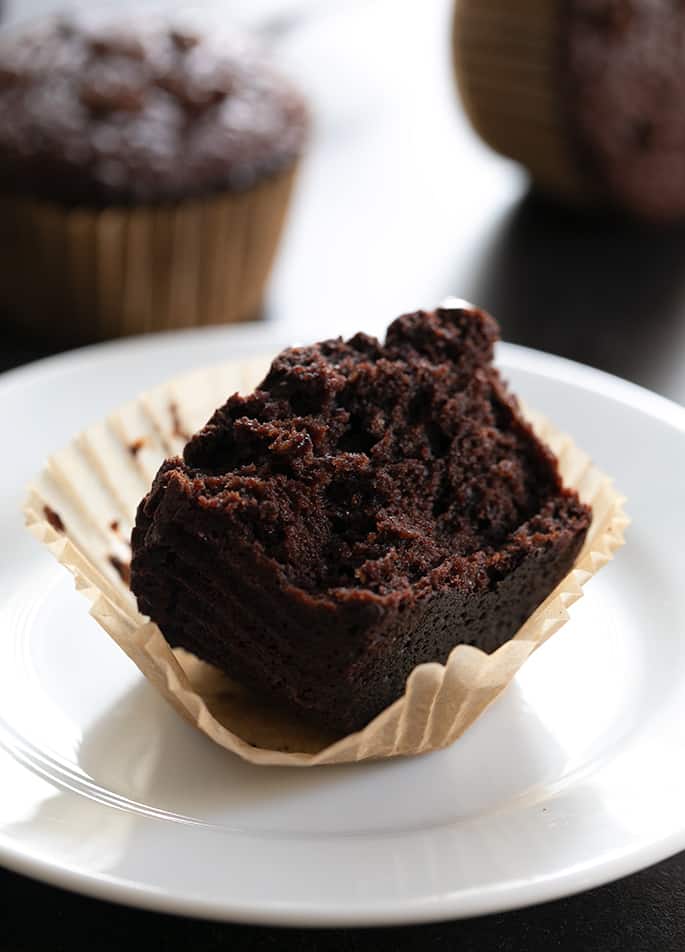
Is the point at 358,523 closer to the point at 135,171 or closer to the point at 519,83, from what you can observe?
the point at 135,171

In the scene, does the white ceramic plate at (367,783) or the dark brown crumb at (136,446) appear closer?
the white ceramic plate at (367,783)

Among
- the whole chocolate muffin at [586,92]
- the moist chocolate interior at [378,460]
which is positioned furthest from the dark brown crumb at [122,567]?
the whole chocolate muffin at [586,92]

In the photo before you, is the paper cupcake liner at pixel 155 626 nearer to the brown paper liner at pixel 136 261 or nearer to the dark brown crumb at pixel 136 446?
the dark brown crumb at pixel 136 446

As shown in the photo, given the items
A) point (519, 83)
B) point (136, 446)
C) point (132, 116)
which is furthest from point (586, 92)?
point (136, 446)

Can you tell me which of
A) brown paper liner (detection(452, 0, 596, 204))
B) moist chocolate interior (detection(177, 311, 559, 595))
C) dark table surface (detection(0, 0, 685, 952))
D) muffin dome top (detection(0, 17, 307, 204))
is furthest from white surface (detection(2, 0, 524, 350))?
moist chocolate interior (detection(177, 311, 559, 595))

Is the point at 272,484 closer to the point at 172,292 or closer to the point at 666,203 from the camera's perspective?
the point at 172,292

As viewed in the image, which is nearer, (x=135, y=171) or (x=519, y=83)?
(x=135, y=171)
